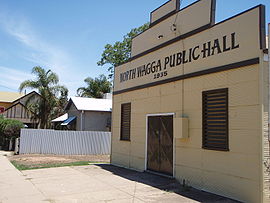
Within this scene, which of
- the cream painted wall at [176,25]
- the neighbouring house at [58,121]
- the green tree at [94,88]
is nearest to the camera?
the cream painted wall at [176,25]

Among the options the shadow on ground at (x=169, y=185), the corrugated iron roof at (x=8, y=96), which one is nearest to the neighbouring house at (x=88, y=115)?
the shadow on ground at (x=169, y=185)

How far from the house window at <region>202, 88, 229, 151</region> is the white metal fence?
1349cm

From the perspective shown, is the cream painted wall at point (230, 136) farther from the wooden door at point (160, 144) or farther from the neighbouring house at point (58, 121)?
the neighbouring house at point (58, 121)

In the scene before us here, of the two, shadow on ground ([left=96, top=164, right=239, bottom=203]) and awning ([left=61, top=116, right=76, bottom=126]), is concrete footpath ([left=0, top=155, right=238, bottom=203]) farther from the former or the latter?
awning ([left=61, top=116, right=76, bottom=126])

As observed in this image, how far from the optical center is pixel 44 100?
27.9m

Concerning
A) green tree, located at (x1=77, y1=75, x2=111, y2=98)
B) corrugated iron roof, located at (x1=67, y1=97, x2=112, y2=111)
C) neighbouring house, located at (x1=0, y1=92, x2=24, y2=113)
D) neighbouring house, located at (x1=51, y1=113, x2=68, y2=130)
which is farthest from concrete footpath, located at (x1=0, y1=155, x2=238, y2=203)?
neighbouring house, located at (x1=0, y1=92, x2=24, y2=113)

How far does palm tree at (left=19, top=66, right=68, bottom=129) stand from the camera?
89.7ft

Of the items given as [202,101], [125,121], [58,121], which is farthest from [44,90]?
[202,101]

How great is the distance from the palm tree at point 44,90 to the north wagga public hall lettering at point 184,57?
16.5m

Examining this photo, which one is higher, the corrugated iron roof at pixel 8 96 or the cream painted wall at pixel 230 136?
the corrugated iron roof at pixel 8 96

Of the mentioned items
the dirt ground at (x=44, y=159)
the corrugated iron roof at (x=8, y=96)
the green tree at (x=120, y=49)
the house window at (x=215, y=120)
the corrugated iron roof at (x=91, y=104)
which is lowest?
the dirt ground at (x=44, y=159)

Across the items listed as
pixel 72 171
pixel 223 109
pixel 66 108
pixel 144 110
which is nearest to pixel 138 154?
pixel 144 110

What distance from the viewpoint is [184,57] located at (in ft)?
30.9

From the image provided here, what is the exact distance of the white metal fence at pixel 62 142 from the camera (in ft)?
63.9
